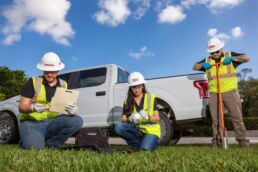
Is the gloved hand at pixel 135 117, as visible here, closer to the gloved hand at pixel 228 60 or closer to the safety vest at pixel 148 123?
the safety vest at pixel 148 123

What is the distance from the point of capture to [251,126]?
21828 mm

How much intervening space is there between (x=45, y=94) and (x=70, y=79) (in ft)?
12.2

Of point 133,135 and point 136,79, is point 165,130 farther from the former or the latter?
point 136,79

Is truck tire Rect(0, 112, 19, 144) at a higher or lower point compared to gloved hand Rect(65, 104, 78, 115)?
lower

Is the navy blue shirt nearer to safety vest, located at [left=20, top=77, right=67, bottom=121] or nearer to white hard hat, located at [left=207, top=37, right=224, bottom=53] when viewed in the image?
Answer: safety vest, located at [left=20, top=77, right=67, bottom=121]

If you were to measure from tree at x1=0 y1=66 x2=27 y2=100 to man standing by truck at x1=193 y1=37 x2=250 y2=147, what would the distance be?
39293 mm

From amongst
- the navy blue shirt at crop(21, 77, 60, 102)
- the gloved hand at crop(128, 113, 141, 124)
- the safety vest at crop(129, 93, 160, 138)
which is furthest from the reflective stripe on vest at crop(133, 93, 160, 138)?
the navy blue shirt at crop(21, 77, 60, 102)

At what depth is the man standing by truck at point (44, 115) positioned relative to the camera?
4988 mm

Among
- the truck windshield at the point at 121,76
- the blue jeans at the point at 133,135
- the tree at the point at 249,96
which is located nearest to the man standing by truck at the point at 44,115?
the blue jeans at the point at 133,135

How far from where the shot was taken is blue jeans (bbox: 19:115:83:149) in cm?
501

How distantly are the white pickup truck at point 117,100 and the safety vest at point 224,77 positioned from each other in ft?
1.16

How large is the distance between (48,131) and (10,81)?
41504 mm

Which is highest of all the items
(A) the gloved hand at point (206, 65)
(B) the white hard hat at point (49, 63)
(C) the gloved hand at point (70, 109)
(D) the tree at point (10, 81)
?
(D) the tree at point (10, 81)

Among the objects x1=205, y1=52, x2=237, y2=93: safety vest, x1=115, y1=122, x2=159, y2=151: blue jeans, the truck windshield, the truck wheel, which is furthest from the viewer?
the truck windshield
